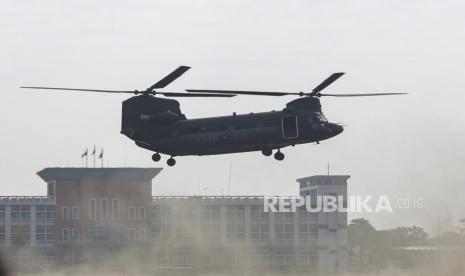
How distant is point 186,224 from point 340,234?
24.0 m

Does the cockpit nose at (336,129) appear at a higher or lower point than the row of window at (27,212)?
higher

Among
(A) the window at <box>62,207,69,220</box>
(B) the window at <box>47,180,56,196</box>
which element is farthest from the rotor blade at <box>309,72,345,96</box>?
(B) the window at <box>47,180,56,196</box>

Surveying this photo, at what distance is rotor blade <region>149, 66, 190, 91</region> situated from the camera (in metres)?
67.8

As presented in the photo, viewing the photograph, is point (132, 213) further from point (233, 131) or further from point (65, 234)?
point (233, 131)

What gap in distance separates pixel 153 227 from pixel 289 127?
10335 centimetres

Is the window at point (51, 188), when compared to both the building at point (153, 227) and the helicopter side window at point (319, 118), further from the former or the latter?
the helicopter side window at point (319, 118)

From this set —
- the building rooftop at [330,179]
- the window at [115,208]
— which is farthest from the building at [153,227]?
the building rooftop at [330,179]

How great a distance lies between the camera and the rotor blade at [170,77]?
222 ft

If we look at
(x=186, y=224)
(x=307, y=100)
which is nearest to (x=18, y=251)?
(x=186, y=224)

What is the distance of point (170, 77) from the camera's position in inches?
2739

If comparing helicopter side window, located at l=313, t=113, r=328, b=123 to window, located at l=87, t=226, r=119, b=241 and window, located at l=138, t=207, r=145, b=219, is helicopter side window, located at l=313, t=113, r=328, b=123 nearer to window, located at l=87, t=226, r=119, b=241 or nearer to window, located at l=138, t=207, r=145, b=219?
window, located at l=87, t=226, r=119, b=241

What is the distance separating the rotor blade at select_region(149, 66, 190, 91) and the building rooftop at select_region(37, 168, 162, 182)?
343ft

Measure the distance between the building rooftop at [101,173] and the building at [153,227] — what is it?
0.15m

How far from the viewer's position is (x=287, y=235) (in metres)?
174
